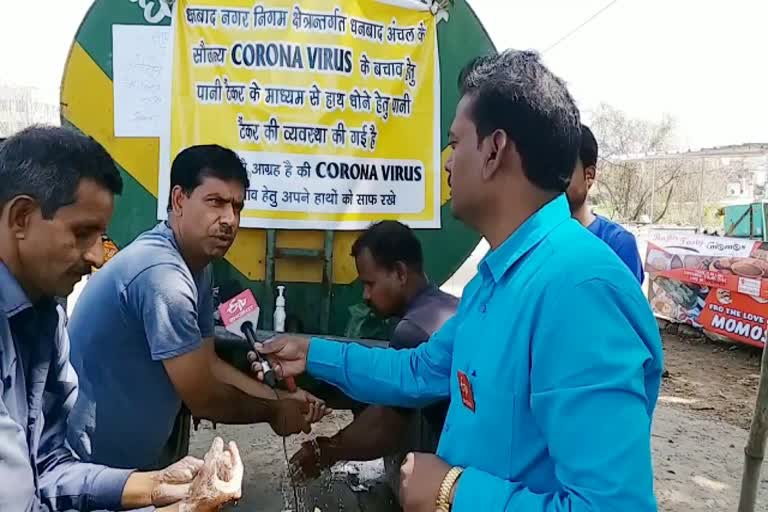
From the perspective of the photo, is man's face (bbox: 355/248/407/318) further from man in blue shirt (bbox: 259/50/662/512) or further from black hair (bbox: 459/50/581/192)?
black hair (bbox: 459/50/581/192)

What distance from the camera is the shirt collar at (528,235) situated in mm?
1244

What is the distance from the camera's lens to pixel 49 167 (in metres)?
1.31

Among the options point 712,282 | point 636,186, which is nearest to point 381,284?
point 712,282

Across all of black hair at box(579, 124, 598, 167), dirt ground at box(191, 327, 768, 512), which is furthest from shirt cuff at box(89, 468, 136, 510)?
black hair at box(579, 124, 598, 167)

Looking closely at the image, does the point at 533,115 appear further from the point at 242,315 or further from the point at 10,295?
the point at 242,315

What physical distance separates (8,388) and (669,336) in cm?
833

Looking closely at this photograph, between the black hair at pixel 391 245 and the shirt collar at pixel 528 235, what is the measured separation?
1.29 m

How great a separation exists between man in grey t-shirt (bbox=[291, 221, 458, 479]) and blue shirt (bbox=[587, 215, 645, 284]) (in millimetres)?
874

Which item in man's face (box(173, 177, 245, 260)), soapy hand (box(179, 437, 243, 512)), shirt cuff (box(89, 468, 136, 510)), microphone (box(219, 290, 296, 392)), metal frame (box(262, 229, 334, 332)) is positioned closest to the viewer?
soapy hand (box(179, 437, 243, 512))

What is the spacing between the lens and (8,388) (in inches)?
51.5

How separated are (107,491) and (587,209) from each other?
240 cm

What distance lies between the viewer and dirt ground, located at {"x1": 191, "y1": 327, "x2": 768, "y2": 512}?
3529 mm

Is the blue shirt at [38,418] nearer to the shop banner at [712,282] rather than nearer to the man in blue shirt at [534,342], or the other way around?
the man in blue shirt at [534,342]

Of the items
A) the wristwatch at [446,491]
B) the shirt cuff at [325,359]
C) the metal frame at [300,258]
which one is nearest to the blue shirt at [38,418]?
the shirt cuff at [325,359]
